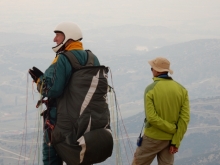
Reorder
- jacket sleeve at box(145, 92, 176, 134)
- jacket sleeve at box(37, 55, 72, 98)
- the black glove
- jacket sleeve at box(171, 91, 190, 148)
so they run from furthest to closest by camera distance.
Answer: jacket sleeve at box(171, 91, 190, 148) → jacket sleeve at box(145, 92, 176, 134) → the black glove → jacket sleeve at box(37, 55, 72, 98)

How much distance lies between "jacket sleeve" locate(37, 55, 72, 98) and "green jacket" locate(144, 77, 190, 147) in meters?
1.54

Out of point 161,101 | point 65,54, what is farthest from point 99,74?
point 161,101

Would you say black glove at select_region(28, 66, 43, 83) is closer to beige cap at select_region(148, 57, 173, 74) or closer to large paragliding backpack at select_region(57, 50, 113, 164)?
large paragliding backpack at select_region(57, 50, 113, 164)

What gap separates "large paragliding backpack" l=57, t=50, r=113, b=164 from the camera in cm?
509

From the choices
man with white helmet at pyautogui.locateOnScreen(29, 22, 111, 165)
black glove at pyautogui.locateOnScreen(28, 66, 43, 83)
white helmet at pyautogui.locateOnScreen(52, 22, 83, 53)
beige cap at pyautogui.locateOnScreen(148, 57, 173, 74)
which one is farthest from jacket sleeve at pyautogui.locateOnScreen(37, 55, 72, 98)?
beige cap at pyautogui.locateOnScreen(148, 57, 173, 74)

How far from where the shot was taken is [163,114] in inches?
243

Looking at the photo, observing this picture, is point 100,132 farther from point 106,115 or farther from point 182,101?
point 182,101

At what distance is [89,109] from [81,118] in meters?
0.16

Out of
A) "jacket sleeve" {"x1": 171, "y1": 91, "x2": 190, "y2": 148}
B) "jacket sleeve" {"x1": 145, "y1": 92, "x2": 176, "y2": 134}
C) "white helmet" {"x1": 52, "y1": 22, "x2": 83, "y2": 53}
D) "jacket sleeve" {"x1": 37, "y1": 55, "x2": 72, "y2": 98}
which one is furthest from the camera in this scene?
"jacket sleeve" {"x1": 171, "y1": 91, "x2": 190, "y2": 148}

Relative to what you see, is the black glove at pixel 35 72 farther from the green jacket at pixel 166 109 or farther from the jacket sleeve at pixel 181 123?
the jacket sleeve at pixel 181 123

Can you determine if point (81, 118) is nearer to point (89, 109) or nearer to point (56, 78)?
point (89, 109)

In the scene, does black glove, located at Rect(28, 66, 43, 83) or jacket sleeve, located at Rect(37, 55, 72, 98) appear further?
black glove, located at Rect(28, 66, 43, 83)

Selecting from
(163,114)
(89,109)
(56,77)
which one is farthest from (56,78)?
(163,114)

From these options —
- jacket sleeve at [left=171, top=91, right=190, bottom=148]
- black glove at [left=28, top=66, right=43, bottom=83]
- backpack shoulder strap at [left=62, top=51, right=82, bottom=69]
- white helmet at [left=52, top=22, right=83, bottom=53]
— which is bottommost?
jacket sleeve at [left=171, top=91, right=190, bottom=148]
